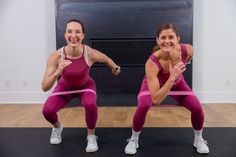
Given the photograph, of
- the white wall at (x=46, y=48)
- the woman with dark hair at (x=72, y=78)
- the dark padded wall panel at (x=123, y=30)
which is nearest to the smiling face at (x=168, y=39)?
the woman with dark hair at (x=72, y=78)

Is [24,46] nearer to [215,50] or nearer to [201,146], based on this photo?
[215,50]

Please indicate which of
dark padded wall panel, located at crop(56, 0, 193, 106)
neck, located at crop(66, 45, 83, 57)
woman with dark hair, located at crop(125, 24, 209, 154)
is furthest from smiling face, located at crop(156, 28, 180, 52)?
dark padded wall panel, located at crop(56, 0, 193, 106)

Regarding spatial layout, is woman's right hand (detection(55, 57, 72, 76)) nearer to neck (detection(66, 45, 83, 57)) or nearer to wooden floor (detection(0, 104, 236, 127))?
neck (detection(66, 45, 83, 57))

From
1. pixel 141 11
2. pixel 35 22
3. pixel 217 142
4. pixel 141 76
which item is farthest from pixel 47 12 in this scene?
pixel 217 142

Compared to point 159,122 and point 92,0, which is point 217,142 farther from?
point 92,0

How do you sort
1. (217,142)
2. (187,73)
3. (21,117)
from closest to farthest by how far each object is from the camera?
(217,142) < (21,117) < (187,73)

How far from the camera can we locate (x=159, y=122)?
335cm

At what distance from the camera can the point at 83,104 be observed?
94.6 inches

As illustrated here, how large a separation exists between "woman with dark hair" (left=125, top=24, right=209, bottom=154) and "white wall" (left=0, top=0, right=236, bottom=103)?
7.40ft

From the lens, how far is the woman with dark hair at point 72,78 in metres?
2.38

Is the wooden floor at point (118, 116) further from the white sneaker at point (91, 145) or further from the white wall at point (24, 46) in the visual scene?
the white sneaker at point (91, 145)

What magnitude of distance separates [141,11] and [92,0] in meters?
0.72

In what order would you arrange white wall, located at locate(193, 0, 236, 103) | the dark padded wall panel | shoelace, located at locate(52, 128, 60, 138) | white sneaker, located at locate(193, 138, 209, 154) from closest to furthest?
white sneaker, located at locate(193, 138, 209, 154), shoelace, located at locate(52, 128, 60, 138), the dark padded wall panel, white wall, located at locate(193, 0, 236, 103)

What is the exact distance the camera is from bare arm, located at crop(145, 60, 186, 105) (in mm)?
2053
